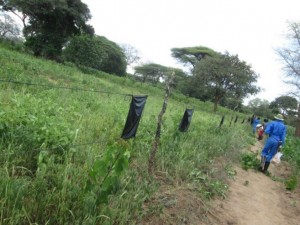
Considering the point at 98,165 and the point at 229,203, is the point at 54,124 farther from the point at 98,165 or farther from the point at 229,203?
the point at 229,203

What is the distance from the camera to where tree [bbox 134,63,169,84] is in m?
49.0

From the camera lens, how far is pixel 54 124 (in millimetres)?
3701

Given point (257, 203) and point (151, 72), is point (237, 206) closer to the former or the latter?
point (257, 203)

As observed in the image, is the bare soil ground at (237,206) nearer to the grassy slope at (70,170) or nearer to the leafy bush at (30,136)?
the grassy slope at (70,170)

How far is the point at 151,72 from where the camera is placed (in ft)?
165

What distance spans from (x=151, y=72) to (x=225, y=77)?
25375 millimetres

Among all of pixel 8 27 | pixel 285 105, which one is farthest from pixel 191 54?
pixel 8 27

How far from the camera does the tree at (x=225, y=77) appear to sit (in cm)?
2588

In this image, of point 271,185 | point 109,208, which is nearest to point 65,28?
point 271,185

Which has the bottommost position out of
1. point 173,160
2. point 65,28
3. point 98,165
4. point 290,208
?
point 290,208

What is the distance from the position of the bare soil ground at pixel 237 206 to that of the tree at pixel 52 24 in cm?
2381

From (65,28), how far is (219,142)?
945 inches

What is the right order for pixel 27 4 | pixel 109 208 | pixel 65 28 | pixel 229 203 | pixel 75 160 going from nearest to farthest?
pixel 109 208 < pixel 75 160 < pixel 229 203 < pixel 27 4 < pixel 65 28

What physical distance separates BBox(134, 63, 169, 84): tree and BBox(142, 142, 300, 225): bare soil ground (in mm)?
42556
